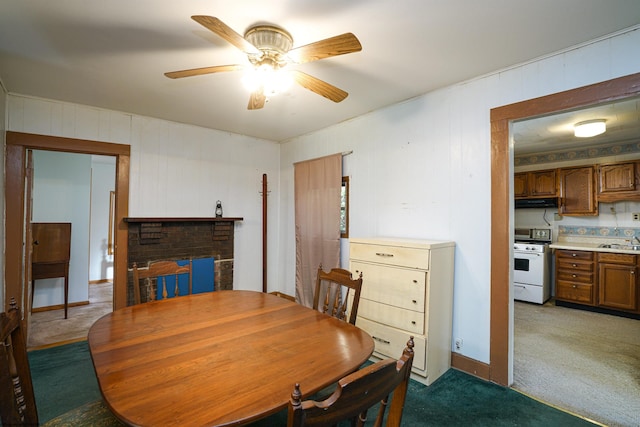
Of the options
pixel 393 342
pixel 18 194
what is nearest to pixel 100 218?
pixel 18 194

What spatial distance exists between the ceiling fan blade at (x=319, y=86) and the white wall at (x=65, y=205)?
4.03 m

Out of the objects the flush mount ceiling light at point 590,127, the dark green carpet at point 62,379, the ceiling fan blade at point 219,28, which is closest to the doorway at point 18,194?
the dark green carpet at point 62,379

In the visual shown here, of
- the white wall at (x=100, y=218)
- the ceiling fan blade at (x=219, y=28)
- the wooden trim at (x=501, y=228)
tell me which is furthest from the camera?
the white wall at (x=100, y=218)

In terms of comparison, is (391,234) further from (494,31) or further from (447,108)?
(494,31)

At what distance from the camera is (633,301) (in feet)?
12.6

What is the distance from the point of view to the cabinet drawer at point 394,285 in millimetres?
2346

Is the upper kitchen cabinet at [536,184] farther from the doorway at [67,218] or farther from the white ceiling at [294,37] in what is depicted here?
the doorway at [67,218]

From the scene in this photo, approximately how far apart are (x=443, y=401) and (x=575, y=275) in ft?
11.7

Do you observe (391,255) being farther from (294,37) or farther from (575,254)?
(575,254)

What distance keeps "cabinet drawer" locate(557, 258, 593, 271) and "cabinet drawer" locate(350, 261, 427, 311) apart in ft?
11.4

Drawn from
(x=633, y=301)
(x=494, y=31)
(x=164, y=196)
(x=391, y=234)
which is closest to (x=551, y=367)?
(x=391, y=234)

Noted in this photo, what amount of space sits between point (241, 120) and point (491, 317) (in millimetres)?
3262

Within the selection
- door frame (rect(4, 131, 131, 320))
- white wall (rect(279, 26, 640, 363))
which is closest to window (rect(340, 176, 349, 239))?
white wall (rect(279, 26, 640, 363))

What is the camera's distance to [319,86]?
2047 mm
